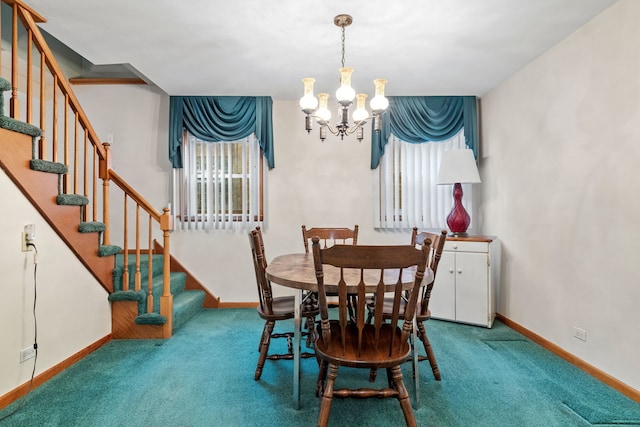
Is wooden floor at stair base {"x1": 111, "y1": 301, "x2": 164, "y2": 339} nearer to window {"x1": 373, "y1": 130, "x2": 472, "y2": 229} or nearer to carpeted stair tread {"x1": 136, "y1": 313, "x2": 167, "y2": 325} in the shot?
carpeted stair tread {"x1": 136, "y1": 313, "x2": 167, "y2": 325}

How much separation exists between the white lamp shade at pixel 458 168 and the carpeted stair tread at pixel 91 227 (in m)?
3.07

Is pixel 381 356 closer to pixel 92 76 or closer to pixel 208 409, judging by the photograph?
pixel 208 409

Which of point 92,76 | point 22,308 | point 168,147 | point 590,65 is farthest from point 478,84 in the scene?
point 92,76

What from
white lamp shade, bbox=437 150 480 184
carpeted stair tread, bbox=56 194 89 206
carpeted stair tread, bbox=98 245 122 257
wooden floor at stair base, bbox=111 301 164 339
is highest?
white lamp shade, bbox=437 150 480 184

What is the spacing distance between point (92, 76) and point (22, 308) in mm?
3148

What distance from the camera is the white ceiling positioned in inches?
84.5

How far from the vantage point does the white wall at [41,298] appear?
73.7 inches

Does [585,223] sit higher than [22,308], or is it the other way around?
[585,223]

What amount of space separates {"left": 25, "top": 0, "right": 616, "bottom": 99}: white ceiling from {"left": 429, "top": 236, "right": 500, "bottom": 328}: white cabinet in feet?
5.31

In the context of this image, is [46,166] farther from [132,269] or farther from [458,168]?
[458,168]

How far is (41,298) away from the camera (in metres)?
2.12

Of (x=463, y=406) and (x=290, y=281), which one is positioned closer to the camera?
(x=290, y=281)

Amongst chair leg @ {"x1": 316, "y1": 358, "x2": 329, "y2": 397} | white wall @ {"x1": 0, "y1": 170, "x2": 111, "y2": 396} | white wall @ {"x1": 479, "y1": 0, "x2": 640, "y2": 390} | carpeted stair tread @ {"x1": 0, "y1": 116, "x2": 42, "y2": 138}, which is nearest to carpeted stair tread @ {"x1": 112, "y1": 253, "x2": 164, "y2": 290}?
white wall @ {"x1": 0, "y1": 170, "x2": 111, "y2": 396}

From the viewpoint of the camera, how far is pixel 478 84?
3.38 metres
